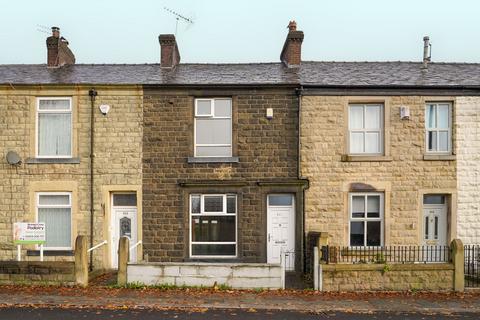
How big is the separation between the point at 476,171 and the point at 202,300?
9899 millimetres

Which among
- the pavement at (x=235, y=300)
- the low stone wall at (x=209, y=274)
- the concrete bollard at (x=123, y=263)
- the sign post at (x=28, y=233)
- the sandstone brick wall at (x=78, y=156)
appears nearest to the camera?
the pavement at (x=235, y=300)

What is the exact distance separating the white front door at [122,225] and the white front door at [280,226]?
445 centimetres

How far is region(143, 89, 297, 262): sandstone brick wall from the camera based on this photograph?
15.1m

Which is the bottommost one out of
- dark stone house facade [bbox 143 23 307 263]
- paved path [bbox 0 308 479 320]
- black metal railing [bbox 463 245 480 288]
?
paved path [bbox 0 308 479 320]

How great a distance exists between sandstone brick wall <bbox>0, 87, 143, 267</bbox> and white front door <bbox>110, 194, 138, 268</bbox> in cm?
38

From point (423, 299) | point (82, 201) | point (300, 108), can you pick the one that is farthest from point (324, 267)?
point (82, 201)

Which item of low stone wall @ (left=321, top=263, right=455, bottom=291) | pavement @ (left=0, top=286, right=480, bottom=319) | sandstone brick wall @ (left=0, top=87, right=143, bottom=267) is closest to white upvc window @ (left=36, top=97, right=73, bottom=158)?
sandstone brick wall @ (left=0, top=87, right=143, bottom=267)

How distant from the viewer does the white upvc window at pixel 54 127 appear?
50.9 feet

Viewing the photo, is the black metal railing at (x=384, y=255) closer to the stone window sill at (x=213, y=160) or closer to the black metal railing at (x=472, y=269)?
the black metal railing at (x=472, y=269)

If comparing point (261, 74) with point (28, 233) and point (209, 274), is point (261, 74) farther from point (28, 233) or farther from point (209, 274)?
point (28, 233)

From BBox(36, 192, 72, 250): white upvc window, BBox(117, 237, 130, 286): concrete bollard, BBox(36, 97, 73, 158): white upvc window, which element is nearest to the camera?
BBox(117, 237, 130, 286): concrete bollard

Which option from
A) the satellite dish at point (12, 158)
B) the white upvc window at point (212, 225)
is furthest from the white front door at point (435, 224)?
the satellite dish at point (12, 158)

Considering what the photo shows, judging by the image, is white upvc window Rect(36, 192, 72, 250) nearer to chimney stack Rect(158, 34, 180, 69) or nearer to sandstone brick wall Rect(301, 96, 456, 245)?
chimney stack Rect(158, 34, 180, 69)

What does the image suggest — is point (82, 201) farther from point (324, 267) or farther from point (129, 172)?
point (324, 267)
